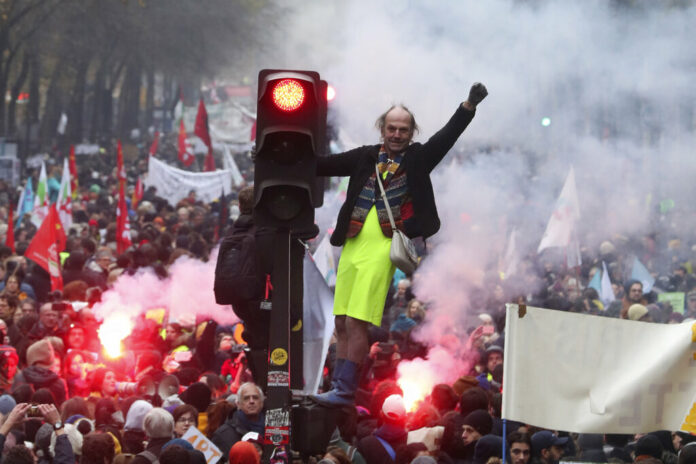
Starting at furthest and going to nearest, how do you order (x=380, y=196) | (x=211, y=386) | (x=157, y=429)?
(x=211, y=386)
(x=157, y=429)
(x=380, y=196)

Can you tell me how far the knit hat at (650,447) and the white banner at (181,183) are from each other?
19645 mm

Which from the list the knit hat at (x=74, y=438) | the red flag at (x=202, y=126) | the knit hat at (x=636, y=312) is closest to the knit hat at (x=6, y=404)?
the knit hat at (x=74, y=438)

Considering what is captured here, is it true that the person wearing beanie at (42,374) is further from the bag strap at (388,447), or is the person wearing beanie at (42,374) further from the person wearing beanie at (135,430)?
the bag strap at (388,447)

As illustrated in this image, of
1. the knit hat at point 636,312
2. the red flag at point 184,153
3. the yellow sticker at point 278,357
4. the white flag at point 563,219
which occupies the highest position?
the red flag at point 184,153

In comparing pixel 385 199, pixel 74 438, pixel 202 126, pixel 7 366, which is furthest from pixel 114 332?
pixel 202 126

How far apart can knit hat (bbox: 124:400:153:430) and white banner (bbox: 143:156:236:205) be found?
18.5 metres

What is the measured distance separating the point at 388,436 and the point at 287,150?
2.88m

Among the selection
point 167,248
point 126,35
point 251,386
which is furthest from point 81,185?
point 251,386

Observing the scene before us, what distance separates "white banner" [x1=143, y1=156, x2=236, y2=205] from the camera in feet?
88.4

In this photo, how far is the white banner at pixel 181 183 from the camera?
26.9 meters

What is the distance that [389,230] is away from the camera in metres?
6.52

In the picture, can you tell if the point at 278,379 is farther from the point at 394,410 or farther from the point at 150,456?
the point at 394,410

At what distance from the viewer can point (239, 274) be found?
22.0ft

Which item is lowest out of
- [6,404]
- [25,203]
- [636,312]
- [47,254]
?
[6,404]
